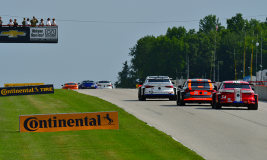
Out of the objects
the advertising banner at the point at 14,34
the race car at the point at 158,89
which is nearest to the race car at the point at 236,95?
the race car at the point at 158,89

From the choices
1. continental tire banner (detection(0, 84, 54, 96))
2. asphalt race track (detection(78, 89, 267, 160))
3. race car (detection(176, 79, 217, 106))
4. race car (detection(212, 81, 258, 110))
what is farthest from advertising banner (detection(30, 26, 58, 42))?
asphalt race track (detection(78, 89, 267, 160))

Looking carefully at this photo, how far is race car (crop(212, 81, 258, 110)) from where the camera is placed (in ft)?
75.6

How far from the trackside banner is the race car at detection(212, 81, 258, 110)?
10.6 meters

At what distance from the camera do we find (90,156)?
9852 millimetres

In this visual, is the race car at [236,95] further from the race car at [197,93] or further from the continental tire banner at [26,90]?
the continental tire banner at [26,90]

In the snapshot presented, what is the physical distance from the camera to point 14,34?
173 feet

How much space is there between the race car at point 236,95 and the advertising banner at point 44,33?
32087mm

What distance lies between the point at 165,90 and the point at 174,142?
58.3ft

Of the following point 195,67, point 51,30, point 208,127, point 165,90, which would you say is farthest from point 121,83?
point 208,127

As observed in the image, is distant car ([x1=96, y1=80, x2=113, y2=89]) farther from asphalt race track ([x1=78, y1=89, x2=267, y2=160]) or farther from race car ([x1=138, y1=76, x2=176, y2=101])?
asphalt race track ([x1=78, y1=89, x2=267, y2=160])

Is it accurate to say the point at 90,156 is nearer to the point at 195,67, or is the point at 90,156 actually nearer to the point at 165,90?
the point at 165,90

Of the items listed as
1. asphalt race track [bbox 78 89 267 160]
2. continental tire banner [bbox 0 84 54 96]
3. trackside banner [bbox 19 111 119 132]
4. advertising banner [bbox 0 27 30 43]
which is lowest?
asphalt race track [bbox 78 89 267 160]

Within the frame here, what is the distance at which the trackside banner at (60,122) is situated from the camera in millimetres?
13383

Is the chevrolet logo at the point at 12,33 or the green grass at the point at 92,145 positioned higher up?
the chevrolet logo at the point at 12,33
